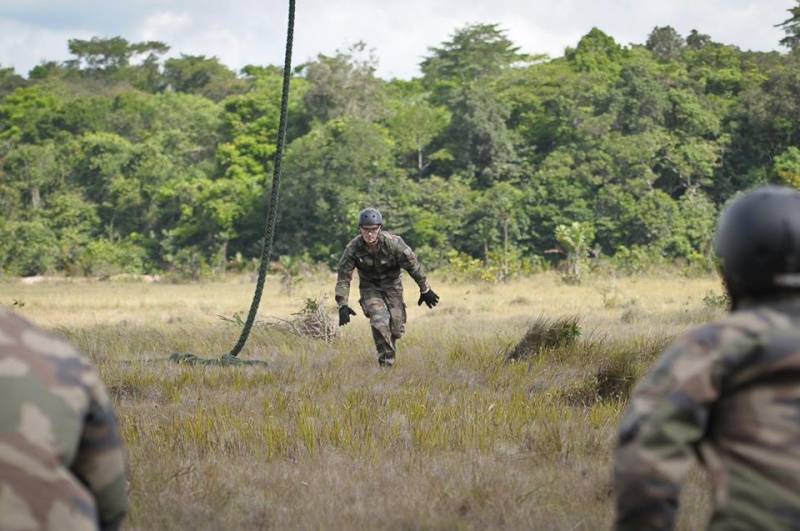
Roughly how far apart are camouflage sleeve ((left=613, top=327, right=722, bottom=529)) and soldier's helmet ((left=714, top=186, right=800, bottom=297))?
0.16 meters

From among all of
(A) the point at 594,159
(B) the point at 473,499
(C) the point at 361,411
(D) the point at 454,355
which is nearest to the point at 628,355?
(D) the point at 454,355

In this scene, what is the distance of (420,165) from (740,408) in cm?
4790

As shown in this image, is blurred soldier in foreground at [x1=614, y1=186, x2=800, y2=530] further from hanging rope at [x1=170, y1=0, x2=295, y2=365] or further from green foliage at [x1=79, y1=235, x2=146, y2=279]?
green foliage at [x1=79, y1=235, x2=146, y2=279]

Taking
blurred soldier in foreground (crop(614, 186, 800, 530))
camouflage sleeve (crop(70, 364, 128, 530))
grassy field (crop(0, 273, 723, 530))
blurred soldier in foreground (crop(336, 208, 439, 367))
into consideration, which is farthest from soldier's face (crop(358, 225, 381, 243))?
blurred soldier in foreground (crop(614, 186, 800, 530))

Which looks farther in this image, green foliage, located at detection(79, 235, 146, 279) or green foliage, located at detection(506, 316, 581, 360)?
green foliage, located at detection(79, 235, 146, 279)

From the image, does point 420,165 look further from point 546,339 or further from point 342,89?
point 546,339

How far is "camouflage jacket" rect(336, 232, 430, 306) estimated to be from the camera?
10648 millimetres

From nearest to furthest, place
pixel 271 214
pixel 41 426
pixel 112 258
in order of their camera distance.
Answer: pixel 41 426 → pixel 271 214 → pixel 112 258

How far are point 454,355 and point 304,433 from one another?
4.12 m

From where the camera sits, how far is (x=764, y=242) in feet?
7.55

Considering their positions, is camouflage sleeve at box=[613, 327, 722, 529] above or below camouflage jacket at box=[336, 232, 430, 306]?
above

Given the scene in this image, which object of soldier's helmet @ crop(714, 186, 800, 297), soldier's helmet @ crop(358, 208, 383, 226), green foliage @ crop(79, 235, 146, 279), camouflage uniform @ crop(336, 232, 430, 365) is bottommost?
green foliage @ crop(79, 235, 146, 279)

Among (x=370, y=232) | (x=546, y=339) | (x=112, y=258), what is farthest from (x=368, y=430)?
(x=112, y=258)

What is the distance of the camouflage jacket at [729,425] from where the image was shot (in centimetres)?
226
